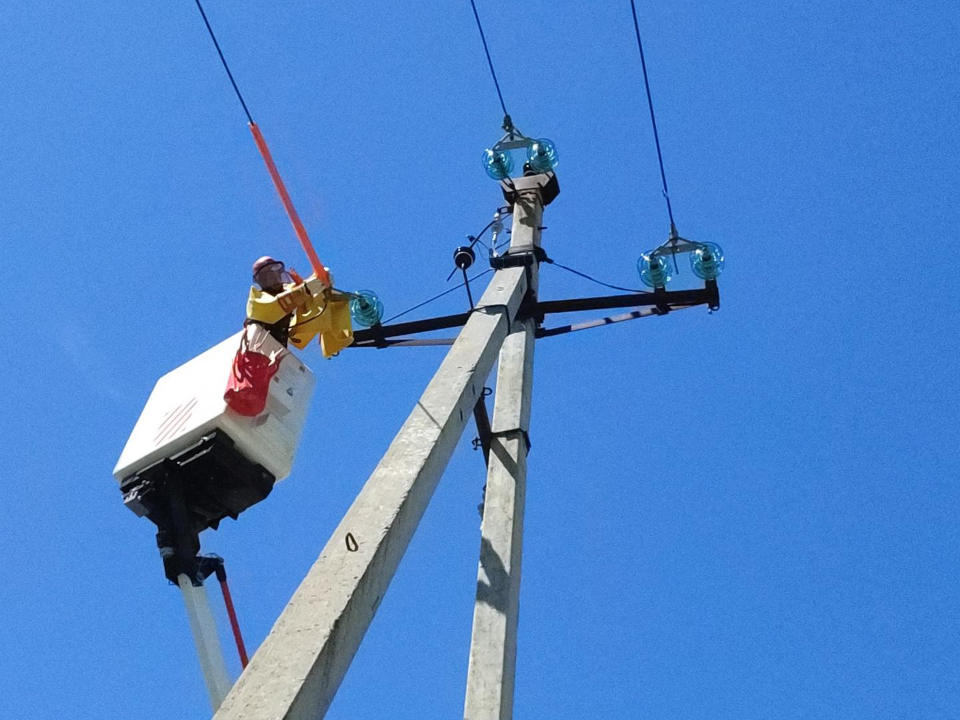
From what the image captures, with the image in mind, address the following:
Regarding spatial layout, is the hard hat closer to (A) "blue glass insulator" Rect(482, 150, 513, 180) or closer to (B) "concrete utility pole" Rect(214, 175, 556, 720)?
(B) "concrete utility pole" Rect(214, 175, 556, 720)

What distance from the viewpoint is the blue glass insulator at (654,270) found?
830 cm

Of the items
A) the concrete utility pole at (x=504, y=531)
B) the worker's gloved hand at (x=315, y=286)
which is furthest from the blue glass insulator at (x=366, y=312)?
the worker's gloved hand at (x=315, y=286)

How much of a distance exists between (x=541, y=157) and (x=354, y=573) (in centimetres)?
541

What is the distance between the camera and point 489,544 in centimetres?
623

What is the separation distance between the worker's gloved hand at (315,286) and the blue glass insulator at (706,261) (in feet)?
9.81

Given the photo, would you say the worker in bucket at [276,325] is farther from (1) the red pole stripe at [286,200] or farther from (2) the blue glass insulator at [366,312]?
(2) the blue glass insulator at [366,312]

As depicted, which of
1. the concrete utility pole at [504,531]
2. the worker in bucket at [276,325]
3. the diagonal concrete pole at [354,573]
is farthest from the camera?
the concrete utility pole at [504,531]

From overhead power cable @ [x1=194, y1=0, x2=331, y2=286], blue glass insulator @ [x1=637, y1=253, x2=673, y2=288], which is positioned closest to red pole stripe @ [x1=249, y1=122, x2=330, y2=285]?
overhead power cable @ [x1=194, y1=0, x2=331, y2=286]

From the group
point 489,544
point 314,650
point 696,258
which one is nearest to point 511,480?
point 489,544

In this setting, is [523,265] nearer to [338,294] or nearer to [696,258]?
[696,258]

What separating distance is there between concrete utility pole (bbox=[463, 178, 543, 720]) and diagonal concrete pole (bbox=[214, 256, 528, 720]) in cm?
86

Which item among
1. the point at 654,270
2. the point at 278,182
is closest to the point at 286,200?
the point at 278,182

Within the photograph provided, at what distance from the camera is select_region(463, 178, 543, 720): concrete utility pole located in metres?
5.61

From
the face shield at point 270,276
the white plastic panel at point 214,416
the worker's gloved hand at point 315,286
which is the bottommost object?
the white plastic panel at point 214,416
